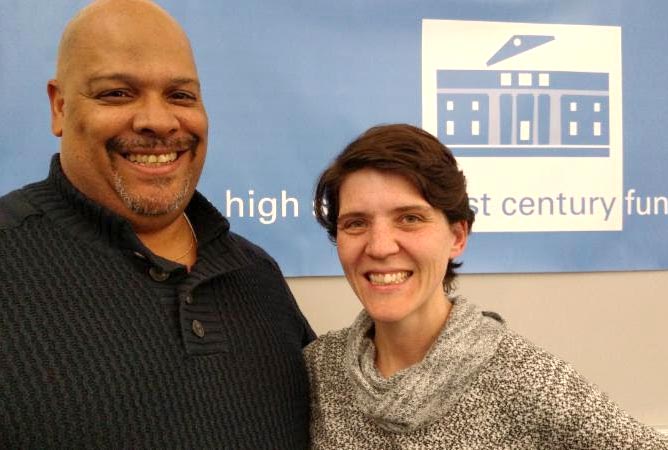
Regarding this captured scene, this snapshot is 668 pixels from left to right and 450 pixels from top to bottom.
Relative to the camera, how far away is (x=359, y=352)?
106 cm

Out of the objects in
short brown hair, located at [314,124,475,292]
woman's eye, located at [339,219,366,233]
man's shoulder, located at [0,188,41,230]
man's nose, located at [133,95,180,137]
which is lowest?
woman's eye, located at [339,219,366,233]

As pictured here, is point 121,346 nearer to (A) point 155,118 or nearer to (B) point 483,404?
(A) point 155,118

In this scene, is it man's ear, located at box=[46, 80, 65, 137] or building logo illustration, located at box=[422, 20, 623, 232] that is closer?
man's ear, located at box=[46, 80, 65, 137]

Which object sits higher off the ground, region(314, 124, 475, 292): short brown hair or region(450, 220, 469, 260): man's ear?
region(314, 124, 475, 292): short brown hair

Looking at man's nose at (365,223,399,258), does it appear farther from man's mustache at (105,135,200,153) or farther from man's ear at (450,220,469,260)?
man's mustache at (105,135,200,153)

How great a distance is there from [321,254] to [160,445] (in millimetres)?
731

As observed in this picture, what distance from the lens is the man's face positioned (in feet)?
3.40

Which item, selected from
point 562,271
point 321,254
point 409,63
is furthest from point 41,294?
point 562,271

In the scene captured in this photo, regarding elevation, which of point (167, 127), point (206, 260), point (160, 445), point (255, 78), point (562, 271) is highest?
point (255, 78)

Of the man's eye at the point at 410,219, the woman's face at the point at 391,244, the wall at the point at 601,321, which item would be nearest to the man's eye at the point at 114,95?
the woman's face at the point at 391,244

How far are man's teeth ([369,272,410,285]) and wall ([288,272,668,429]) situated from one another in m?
0.62

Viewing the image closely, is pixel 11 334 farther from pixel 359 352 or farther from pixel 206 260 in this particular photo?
pixel 359 352

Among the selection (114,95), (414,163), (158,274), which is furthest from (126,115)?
(414,163)

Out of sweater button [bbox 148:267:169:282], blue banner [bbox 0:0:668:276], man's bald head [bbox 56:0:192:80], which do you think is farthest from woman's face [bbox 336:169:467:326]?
blue banner [bbox 0:0:668:276]
